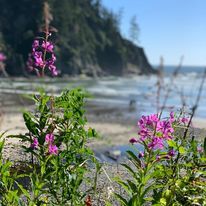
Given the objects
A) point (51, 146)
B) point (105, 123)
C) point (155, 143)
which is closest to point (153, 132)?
point (155, 143)

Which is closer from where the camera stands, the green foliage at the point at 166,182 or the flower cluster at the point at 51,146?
the green foliage at the point at 166,182

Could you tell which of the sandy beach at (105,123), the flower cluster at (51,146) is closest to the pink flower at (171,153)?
the flower cluster at (51,146)

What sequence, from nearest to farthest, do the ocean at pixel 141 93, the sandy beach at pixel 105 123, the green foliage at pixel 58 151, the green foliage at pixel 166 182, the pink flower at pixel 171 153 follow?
the ocean at pixel 141 93 < the green foliage at pixel 166 182 < the green foliage at pixel 58 151 < the pink flower at pixel 171 153 < the sandy beach at pixel 105 123

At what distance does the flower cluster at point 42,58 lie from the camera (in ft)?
10.5

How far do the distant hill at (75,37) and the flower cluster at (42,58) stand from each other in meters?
91.4

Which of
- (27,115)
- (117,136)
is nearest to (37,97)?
(27,115)

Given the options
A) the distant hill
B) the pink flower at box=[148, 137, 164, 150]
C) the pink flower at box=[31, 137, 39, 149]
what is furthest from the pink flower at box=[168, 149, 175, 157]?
the distant hill

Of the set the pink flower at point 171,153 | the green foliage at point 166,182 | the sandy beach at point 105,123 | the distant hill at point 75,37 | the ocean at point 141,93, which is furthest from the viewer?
the distant hill at point 75,37

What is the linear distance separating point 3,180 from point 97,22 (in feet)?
451

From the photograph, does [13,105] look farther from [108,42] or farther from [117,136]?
[108,42]

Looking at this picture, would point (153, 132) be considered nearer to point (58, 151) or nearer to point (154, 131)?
point (154, 131)

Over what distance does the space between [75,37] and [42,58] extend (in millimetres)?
117053

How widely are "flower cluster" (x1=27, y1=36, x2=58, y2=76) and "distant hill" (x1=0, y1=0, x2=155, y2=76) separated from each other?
91.4 metres

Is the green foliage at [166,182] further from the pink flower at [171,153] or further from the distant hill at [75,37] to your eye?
the distant hill at [75,37]
